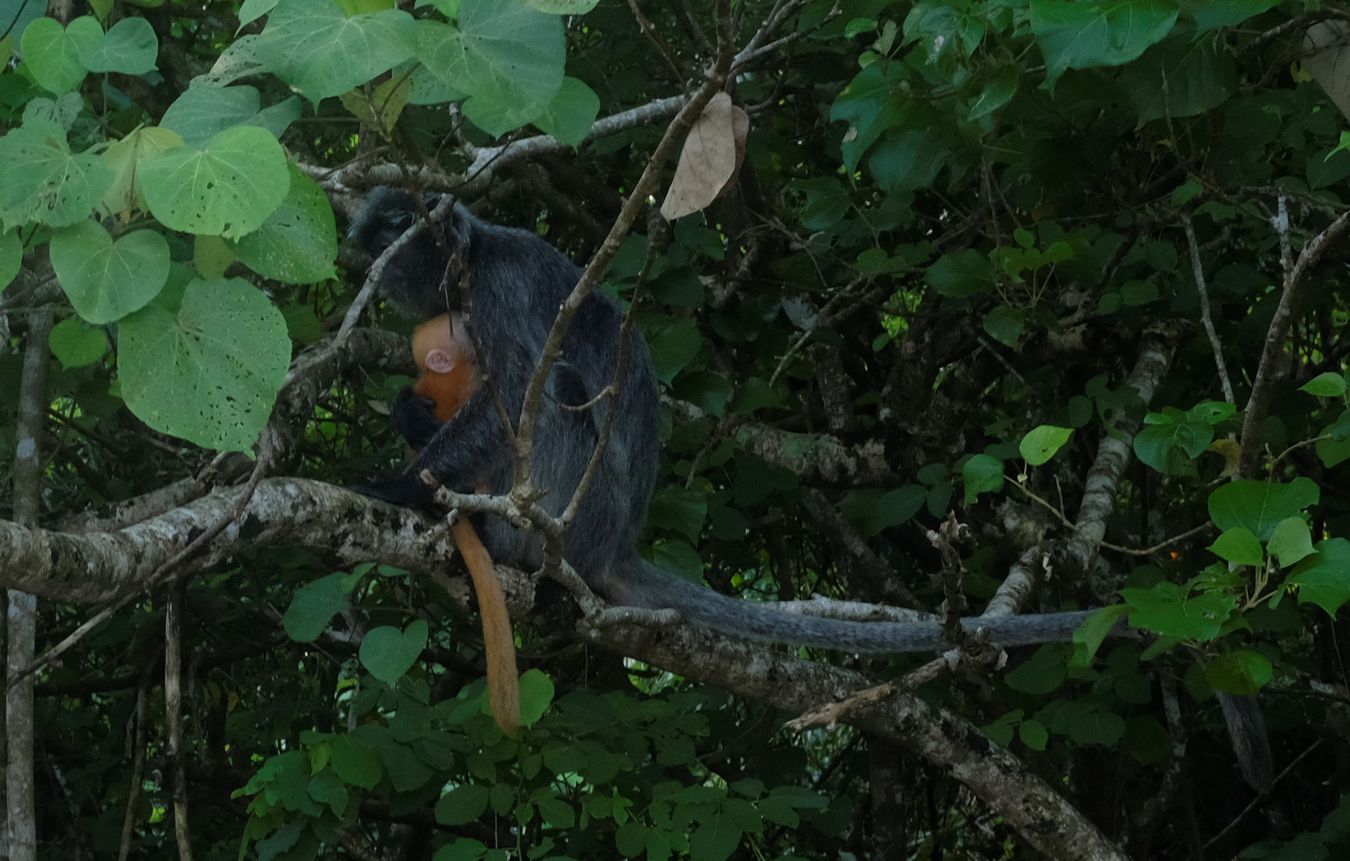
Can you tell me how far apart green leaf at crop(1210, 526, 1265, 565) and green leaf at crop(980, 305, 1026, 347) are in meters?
1.36

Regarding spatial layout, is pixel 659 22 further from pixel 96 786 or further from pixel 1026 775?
pixel 96 786

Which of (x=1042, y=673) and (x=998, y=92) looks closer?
(x=998, y=92)

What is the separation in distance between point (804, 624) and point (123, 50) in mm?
1970

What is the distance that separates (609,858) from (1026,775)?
1.40m

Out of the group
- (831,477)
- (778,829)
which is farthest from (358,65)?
(778,829)

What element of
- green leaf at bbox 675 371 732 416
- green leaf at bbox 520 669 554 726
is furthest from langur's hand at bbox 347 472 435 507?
green leaf at bbox 675 371 732 416

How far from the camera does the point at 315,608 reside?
9.56 feet

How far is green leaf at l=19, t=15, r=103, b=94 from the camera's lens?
6.42 feet

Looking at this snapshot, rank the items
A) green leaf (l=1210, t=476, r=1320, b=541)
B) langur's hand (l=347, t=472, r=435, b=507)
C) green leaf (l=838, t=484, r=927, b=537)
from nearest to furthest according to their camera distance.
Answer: green leaf (l=1210, t=476, r=1320, b=541), langur's hand (l=347, t=472, r=435, b=507), green leaf (l=838, t=484, r=927, b=537)

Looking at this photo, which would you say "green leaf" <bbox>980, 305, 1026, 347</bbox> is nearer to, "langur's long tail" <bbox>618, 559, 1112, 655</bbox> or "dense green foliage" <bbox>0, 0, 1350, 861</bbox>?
"dense green foliage" <bbox>0, 0, 1350, 861</bbox>

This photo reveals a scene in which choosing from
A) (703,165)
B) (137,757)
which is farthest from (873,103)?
(137,757)

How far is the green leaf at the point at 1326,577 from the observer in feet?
6.86

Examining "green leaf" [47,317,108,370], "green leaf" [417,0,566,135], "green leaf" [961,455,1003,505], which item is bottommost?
"green leaf" [961,455,1003,505]

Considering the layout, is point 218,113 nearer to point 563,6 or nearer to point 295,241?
point 295,241
